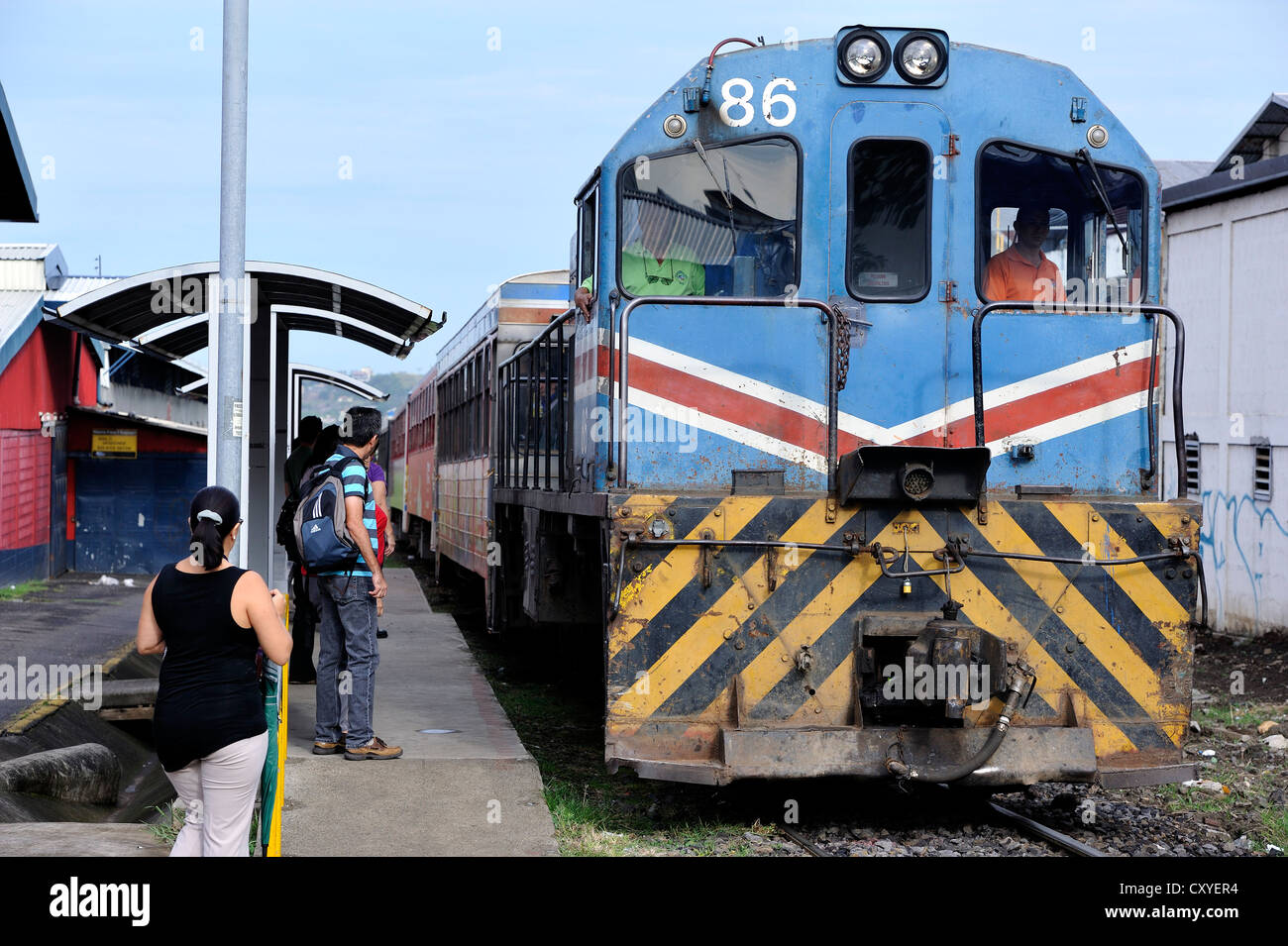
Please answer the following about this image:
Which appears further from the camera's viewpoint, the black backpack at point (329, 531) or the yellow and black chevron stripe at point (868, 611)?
the black backpack at point (329, 531)

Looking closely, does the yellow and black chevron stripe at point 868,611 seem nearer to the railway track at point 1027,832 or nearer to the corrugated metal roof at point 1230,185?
the railway track at point 1027,832

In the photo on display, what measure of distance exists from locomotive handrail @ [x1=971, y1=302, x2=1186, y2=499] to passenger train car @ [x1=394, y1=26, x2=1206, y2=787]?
0.11 ft

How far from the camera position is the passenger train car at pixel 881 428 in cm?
611

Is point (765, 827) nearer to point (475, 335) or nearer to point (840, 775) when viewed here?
point (840, 775)

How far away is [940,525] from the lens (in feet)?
20.6

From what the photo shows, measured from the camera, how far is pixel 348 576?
7.55 meters

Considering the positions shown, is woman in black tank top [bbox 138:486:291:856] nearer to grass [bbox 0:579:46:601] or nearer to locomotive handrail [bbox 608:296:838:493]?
locomotive handrail [bbox 608:296:838:493]

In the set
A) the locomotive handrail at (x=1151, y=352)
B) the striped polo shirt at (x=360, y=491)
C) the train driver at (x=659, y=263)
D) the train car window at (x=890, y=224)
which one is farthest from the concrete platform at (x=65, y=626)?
the locomotive handrail at (x=1151, y=352)

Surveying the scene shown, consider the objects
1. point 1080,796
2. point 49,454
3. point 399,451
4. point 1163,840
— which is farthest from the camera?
point 399,451

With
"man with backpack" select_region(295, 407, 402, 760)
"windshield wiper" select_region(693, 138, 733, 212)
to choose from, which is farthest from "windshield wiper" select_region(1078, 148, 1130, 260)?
"man with backpack" select_region(295, 407, 402, 760)

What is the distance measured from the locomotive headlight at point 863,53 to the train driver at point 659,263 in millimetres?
1187

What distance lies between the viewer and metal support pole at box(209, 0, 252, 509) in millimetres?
7461
